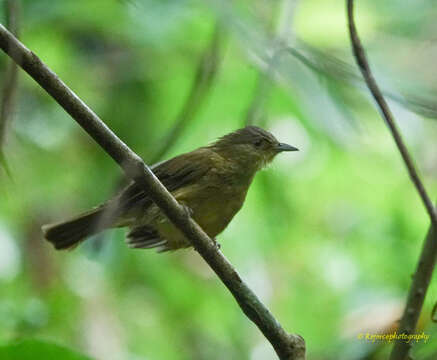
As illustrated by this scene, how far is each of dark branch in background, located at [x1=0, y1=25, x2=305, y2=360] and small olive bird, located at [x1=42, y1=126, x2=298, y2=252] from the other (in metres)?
1.05

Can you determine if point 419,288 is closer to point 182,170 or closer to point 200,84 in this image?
point 200,84

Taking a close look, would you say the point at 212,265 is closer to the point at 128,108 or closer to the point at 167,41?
the point at 167,41

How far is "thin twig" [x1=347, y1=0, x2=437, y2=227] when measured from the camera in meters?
2.84

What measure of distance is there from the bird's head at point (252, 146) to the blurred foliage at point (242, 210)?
384 mm

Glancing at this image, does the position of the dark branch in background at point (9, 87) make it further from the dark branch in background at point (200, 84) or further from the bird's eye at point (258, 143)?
the bird's eye at point (258, 143)

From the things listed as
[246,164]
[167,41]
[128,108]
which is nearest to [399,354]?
[246,164]

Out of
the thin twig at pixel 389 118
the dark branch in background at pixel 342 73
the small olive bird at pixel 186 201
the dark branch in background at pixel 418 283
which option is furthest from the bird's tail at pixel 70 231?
the dark branch in background at pixel 418 283

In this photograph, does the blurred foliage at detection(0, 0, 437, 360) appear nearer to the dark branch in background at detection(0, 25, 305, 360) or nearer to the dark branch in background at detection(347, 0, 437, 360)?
the dark branch in background at detection(0, 25, 305, 360)

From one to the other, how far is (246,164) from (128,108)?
210 centimetres

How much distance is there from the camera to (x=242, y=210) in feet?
20.3

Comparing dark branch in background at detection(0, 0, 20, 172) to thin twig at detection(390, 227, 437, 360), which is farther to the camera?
dark branch in background at detection(0, 0, 20, 172)

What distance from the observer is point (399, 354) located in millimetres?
2637

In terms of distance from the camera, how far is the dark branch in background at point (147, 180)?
2.68 metres

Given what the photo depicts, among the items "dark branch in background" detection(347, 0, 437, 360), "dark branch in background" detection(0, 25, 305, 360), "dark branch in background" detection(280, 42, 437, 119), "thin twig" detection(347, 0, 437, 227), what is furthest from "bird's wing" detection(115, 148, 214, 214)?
"dark branch in background" detection(347, 0, 437, 360)
